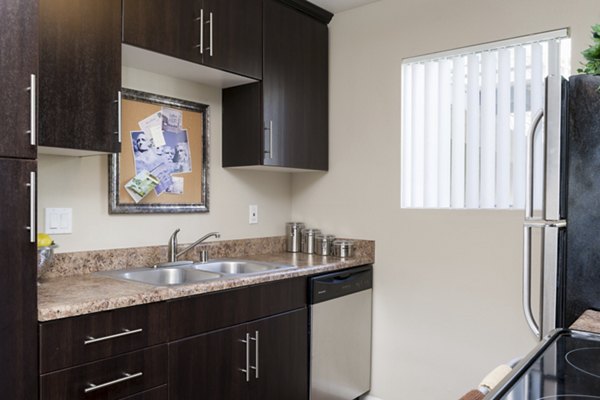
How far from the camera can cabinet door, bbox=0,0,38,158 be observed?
133cm

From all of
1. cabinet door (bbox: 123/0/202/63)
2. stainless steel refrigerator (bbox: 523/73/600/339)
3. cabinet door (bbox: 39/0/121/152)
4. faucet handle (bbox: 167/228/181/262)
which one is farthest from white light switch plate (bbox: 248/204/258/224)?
stainless steel refrigerator (bbox: 523/73/600/339)

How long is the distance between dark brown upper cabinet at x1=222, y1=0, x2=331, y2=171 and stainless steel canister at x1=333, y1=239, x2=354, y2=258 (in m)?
0.50

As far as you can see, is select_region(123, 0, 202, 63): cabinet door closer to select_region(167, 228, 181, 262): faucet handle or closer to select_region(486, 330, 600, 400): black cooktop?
select_region(167, 228, 181, 262): faucet handle

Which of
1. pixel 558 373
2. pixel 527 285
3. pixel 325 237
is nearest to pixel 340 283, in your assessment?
pixel 325 237

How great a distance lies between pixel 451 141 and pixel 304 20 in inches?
45.0

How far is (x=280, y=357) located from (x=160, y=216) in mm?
949

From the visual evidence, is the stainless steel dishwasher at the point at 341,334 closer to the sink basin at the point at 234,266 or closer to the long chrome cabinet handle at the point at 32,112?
the sink basin at the point at 234,266

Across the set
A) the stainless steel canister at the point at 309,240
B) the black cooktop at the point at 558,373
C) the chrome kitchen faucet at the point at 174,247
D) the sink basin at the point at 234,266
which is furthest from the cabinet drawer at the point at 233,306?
the black cooktop at the point at 558,373

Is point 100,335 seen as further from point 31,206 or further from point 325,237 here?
point 325,237

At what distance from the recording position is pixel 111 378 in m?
1.60

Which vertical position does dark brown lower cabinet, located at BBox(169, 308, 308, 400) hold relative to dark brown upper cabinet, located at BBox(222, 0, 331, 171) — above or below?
below

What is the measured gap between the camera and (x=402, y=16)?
8.97 ft

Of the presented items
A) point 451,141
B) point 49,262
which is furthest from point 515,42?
point 49,262

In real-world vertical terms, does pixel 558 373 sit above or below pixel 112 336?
above
